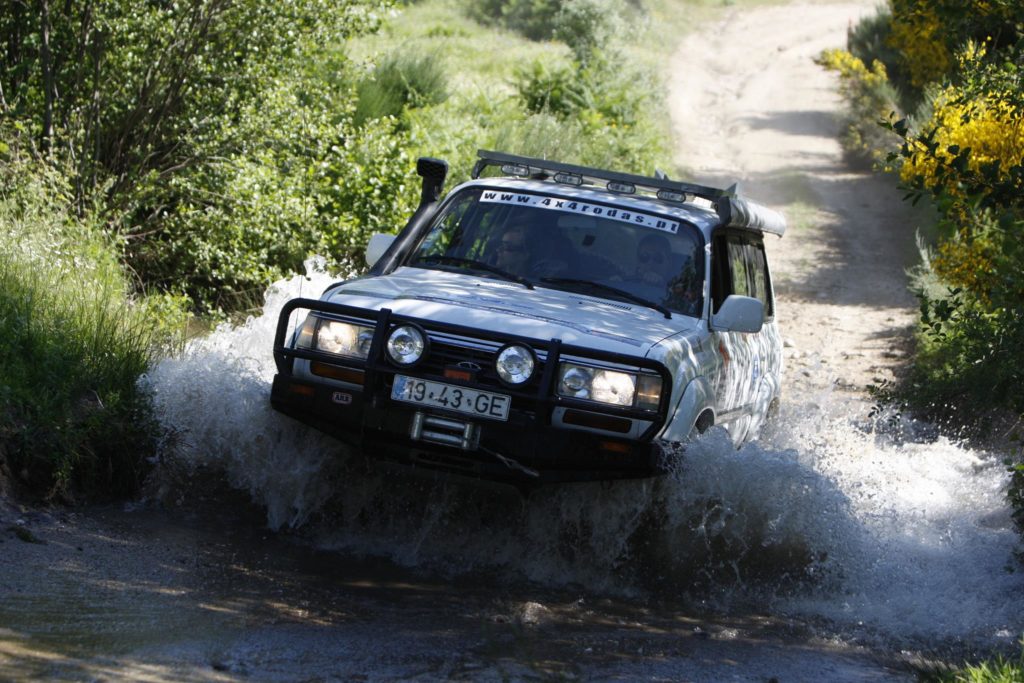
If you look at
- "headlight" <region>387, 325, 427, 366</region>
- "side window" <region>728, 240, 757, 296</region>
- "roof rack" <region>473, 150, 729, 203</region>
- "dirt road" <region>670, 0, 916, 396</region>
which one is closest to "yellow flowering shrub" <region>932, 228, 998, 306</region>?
"dirt road" <region>670, 0, 916, 396</region>

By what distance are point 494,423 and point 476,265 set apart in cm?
152

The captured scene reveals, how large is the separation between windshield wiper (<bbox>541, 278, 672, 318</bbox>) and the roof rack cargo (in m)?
0.75

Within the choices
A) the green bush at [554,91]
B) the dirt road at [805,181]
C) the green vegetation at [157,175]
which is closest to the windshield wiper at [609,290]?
the green vegetation at [157,175]

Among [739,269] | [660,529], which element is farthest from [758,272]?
A: [660,529]

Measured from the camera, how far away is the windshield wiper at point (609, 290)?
684 centimetres

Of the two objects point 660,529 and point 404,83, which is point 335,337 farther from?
point 404,83

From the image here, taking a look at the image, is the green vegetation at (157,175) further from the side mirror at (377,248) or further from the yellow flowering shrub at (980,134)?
the yellow flowering shrub at (980,134)

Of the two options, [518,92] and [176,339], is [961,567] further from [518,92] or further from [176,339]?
[518,92]

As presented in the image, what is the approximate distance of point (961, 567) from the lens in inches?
260

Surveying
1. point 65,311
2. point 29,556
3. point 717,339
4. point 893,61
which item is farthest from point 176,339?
point 893,61

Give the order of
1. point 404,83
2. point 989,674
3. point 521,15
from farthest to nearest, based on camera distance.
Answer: point 521,15 → point 404,83 → point 989,674

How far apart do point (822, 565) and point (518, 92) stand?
1758 cm

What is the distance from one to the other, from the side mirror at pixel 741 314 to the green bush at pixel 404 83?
10089 mm

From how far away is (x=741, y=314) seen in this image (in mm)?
6738
